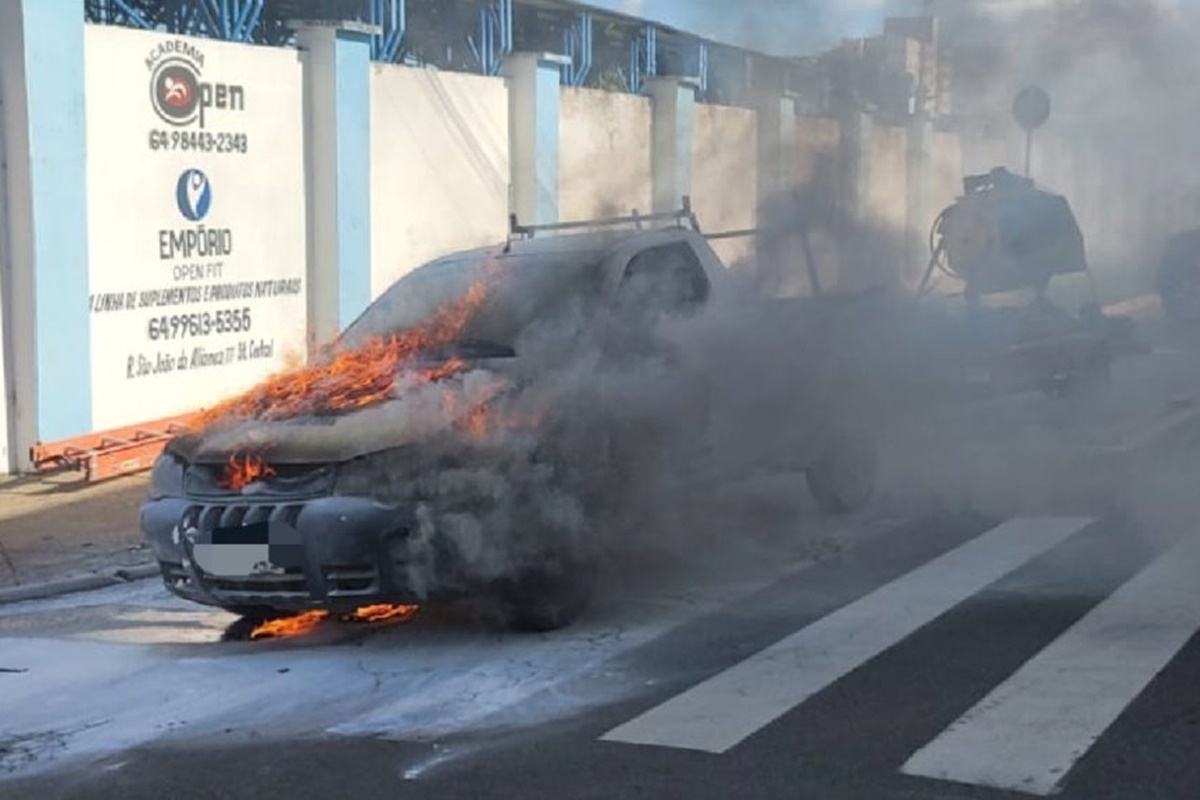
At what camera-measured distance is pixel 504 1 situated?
50.6 feet

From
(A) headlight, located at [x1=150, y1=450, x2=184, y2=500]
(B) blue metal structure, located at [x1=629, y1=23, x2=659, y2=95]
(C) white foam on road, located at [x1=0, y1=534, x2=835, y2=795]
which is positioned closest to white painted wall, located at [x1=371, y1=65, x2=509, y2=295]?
(B) blue metal structure, located at [x1=629, y1=23, x2=659, y2=95]

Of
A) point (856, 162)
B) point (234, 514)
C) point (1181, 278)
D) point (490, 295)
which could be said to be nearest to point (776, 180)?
point (856, 162)

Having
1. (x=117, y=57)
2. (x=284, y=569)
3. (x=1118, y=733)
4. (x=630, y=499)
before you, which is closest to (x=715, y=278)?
(x=630, y=499)

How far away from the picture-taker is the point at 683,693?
5.86m

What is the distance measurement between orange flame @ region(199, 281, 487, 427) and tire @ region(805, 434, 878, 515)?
8.24 feet

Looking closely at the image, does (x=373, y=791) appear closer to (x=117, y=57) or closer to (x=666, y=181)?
(x=666, y=181)

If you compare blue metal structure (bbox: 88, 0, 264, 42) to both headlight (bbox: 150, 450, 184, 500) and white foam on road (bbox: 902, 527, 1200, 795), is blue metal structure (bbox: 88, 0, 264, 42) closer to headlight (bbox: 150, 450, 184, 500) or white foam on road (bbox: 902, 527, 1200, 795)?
headlight (bbox: 150, 450, 184, 500)

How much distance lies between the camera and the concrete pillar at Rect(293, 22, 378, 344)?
1409cm

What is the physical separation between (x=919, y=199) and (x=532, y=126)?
19.2 ft

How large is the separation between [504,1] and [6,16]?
5450mm

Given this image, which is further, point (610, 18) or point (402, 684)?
point (610, 18)

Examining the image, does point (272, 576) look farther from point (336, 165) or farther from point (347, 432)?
point (336, 165)

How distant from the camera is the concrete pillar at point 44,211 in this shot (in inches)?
441

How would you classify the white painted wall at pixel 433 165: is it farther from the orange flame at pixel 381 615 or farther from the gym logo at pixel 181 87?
the orange flame at pixel 381 615
